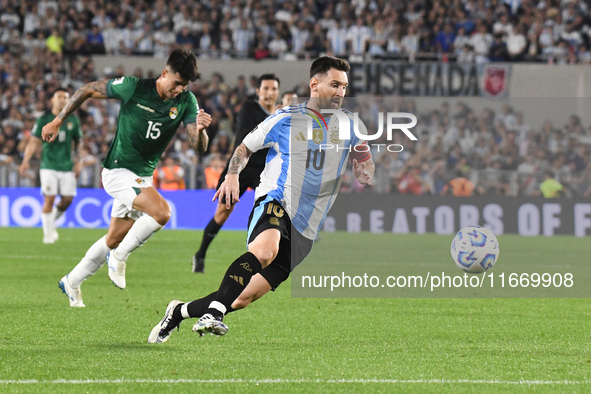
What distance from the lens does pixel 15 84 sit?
22953mm

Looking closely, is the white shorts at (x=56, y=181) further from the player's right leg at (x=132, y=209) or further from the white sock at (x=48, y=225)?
the player's right leg at (x=132, y=209)

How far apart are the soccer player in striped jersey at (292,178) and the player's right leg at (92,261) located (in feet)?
6.41

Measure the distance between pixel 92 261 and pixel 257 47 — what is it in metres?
17.0

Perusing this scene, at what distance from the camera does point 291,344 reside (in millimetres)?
5656

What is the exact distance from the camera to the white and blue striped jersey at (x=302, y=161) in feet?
18.0

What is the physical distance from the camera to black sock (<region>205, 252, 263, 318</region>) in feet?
16.2

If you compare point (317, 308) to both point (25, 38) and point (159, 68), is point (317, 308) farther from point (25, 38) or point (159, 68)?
point (25, 38)

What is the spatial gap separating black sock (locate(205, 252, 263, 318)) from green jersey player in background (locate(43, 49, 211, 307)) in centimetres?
239

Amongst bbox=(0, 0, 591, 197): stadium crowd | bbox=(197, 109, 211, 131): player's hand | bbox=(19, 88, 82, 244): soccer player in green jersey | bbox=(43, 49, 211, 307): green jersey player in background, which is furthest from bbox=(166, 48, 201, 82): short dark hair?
bbox=(0, 0, 591, 197): stadium crowd

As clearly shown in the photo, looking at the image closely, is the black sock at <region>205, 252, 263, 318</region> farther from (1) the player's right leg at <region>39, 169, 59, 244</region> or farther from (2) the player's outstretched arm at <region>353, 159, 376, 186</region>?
(1) the player's right leg at <region>39, 169, 59, 244</region>

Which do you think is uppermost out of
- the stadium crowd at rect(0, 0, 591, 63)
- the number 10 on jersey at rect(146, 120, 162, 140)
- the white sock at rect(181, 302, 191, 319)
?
the stadium crowd at rect(0, 0, 591, 63)

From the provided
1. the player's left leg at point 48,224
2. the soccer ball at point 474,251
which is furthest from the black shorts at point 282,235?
the player's left leg at point 48,224

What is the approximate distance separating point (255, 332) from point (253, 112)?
447 centimetres

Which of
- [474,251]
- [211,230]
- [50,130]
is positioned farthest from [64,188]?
[474,251]
